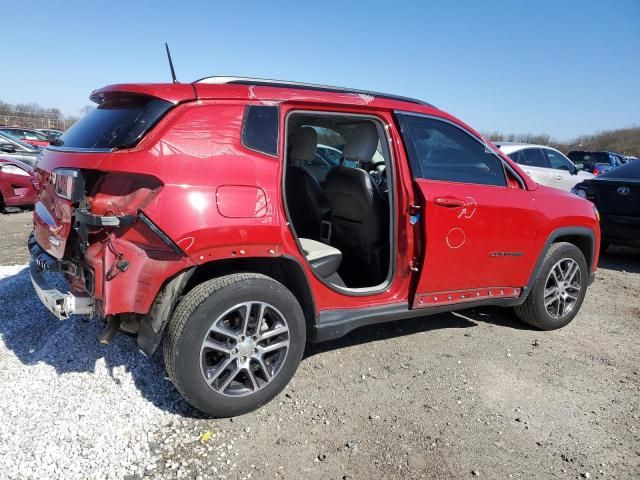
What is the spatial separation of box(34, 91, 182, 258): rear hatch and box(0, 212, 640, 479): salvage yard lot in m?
0.86

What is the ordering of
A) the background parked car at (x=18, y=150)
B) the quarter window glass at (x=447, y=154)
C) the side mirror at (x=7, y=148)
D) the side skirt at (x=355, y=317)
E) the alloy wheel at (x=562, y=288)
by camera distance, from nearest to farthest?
the side skirt at (x=355, y=317), the quarter window glass at (x=447, y=154), the alloy wheel at (x=562, y=288), the side mirror at (x=7, y=148), the background parked car at (x=18, y=150)

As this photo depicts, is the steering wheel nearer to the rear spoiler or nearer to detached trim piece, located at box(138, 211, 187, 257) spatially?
the rear spoiler

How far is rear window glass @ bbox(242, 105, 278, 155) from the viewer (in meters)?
2.71

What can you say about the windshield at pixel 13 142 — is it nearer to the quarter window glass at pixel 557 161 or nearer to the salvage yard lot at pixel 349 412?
the salvage yard lot at pixel 349 412

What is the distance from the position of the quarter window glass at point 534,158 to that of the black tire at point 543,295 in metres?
6.49

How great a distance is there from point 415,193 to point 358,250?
742 mm

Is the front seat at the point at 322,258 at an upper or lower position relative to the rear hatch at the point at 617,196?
lower

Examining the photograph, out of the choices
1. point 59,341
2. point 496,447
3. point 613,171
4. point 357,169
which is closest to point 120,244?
point 59,341

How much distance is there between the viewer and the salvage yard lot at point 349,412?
242cm

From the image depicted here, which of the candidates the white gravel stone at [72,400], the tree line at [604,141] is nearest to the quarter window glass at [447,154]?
the white gravel stone at [72,400]

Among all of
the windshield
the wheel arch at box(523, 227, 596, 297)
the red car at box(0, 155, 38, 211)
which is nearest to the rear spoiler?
the wheel arch at box(523, 227, 596, 297)

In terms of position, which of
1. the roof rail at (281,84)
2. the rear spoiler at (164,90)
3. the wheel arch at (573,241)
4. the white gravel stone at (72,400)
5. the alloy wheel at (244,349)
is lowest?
the white gravel stone at (72,400)

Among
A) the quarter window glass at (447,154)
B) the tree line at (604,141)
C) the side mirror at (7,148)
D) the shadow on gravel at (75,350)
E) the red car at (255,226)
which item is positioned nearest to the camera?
the red car at (255,226)

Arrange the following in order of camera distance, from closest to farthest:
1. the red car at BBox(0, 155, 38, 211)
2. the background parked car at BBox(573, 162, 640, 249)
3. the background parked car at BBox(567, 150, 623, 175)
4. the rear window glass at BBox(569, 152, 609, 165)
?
1. the background parked car at BBox(573, 162, 640, 249)
2. the red car at BBox(0, 155, 38, 211)
3. the background parked car at BBox(567, 150, 623, 175)
4. the rear window glass at BBox(569, 152, 609, 165)
